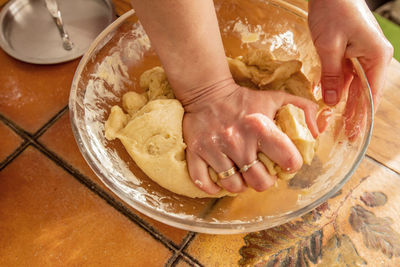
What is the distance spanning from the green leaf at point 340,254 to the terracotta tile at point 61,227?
0.28 meters

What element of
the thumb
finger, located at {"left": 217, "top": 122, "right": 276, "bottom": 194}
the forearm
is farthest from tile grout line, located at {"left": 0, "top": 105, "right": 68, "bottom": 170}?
the thumb

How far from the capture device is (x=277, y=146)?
528 mm

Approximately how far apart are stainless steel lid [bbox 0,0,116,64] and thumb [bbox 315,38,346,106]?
1.74ft

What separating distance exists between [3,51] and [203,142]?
0.58 m

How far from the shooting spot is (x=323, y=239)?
63 cm

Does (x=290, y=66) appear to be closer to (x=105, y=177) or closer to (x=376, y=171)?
(x=376, y=171)

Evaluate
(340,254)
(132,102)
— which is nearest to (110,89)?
(132,102)

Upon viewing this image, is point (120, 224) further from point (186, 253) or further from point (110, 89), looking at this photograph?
point (110, 89)

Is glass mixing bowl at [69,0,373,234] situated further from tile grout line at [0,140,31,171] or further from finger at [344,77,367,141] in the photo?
tile grout line at [0,140,31,171]

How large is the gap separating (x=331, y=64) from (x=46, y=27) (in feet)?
2.31

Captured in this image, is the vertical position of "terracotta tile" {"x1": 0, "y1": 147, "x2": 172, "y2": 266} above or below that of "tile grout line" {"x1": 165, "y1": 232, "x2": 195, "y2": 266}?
above

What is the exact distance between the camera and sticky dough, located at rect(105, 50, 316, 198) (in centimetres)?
57

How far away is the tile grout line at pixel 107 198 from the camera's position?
62 centimetres

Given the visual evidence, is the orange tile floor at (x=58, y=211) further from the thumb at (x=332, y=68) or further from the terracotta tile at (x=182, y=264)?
the thumb at (x=332, y=68)
